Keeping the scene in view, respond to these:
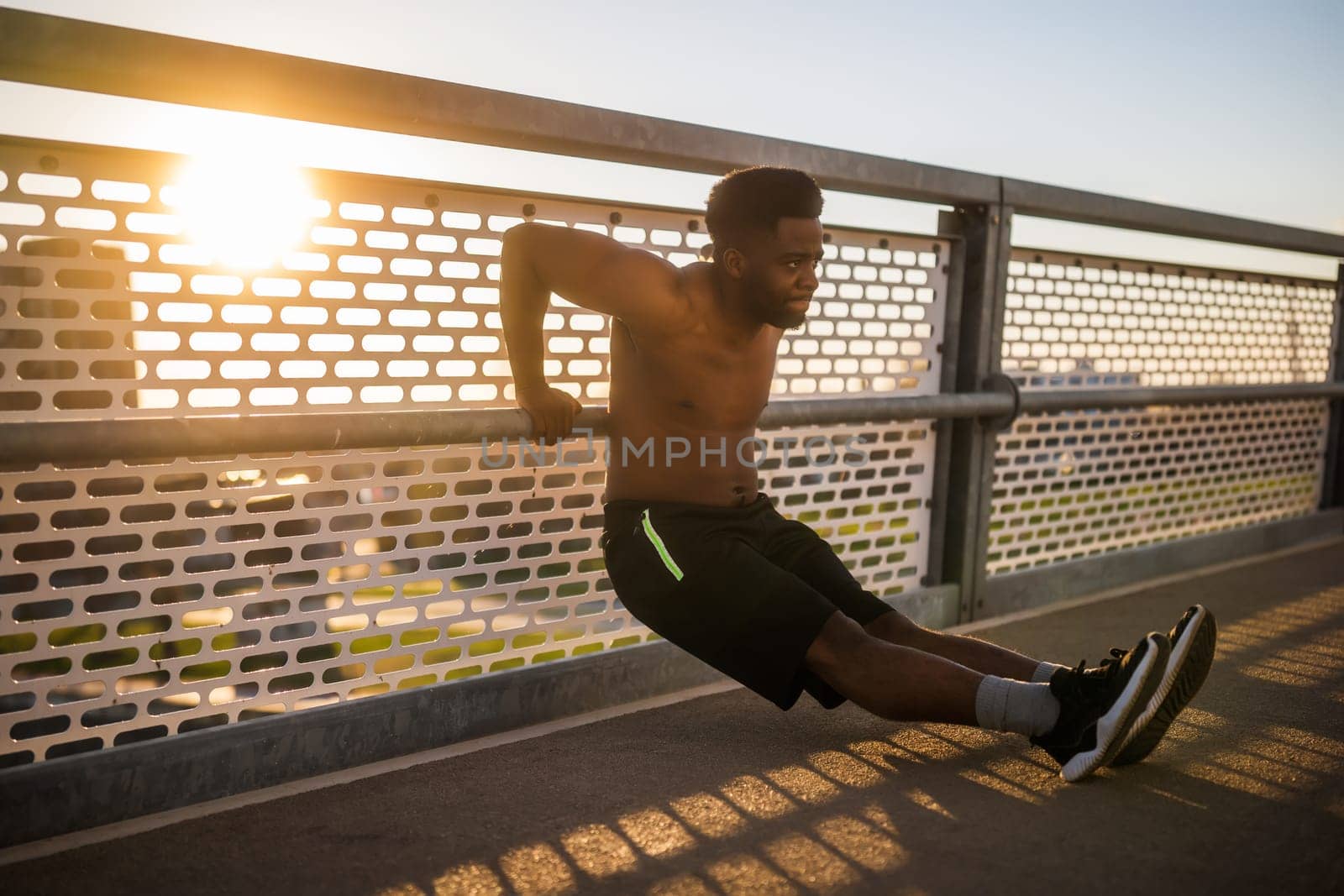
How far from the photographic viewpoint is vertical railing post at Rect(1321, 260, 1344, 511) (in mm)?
5906

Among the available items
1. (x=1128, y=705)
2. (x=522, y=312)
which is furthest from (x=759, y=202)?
(x=1128, y=705)

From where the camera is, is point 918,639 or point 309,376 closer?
point 309,376

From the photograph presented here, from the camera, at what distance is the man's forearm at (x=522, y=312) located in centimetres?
245

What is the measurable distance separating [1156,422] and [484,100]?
3.61 m

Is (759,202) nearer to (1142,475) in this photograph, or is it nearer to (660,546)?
(660,546)

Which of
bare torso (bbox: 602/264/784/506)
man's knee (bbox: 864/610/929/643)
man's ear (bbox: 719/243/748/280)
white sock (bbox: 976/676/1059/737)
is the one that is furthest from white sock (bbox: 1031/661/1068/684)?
man's ear (bbox: 719/243/748/280)

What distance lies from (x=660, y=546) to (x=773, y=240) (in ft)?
2.54

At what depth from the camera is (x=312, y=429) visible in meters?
2.22

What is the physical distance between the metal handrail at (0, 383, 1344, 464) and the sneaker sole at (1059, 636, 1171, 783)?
1.20 meters

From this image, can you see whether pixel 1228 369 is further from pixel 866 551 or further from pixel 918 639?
pixel 918 639

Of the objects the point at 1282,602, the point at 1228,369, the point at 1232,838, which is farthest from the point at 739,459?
the point at 1228,369

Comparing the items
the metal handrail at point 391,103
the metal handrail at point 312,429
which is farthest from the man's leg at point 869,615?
the metal handrail at point 391,103

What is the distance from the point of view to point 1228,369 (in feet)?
16.9

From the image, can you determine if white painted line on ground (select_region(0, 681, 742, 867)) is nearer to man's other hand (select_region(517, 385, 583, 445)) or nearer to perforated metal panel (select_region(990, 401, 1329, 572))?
man's other hand (select_region(517, 385, 583, 445))
